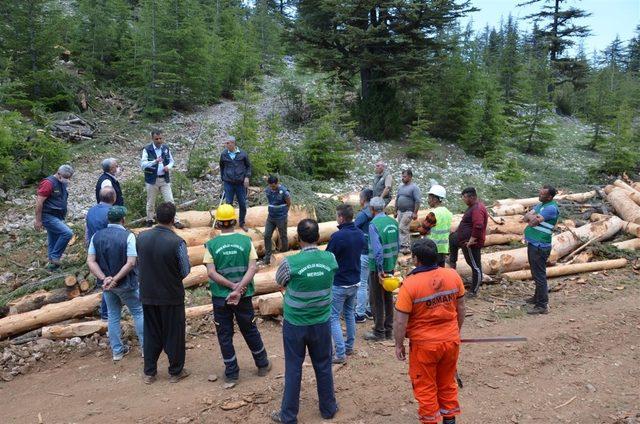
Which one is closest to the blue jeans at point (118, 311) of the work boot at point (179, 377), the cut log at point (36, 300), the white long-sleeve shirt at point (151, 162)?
the work boot at point (179, 377)

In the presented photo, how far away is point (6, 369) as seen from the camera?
5.96 metres

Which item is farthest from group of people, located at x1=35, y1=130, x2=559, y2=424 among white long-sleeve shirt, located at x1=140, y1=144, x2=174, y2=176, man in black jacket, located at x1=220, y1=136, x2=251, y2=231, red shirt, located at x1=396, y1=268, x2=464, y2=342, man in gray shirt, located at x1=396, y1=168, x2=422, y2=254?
man in black jacket, located at x1=220, y1=136, x2=251, y2=231

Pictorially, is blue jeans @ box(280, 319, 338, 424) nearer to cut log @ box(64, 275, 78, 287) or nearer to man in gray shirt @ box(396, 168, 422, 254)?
cut log @ box(64, 275, 78, 287)

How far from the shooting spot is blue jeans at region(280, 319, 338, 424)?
4547 mm

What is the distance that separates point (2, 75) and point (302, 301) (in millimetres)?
14671

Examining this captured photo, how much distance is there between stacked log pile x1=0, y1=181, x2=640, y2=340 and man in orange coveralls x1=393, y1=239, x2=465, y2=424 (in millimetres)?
3339

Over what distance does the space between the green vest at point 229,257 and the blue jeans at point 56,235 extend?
14.8ft

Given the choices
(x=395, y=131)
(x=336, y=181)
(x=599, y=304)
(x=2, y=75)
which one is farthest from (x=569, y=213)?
(x=2, y=75)

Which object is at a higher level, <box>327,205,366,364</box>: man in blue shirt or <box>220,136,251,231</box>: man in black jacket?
<box>220,136,251,231</box>: man in black jacket

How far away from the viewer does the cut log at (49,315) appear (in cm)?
662

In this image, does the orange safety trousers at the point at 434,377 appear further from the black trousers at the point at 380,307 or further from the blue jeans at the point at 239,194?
the blue jeans at the point at 239,194

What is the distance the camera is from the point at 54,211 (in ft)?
26.7

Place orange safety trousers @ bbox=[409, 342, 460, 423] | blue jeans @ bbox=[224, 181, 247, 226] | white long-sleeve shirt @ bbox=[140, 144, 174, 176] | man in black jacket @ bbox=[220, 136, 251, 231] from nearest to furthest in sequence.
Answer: orange safety trousers @ bbox=[409, 342, 460, 423]
white long-sleeve shirt @ bbox=[140, 144, 174, 176]
man in black jacket @ bbox=[220, 136, 251, 231]
blue jeans @ bbox=[224, 181, 247, 226]

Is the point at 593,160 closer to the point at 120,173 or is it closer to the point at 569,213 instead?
the point at 569,213
